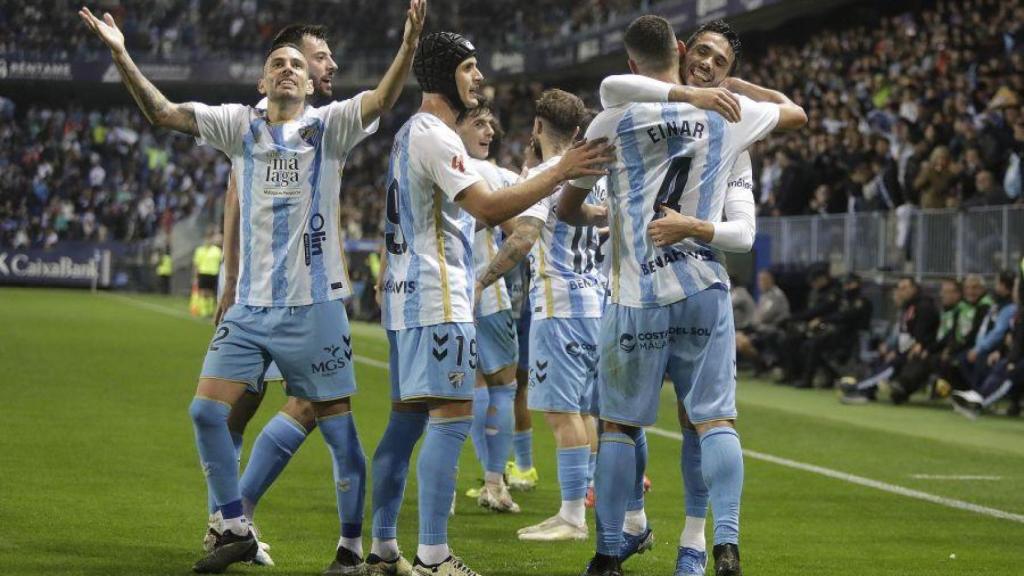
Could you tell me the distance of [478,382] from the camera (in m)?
9.17

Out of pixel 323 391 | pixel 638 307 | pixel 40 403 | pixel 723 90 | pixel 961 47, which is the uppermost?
pixel 961 47

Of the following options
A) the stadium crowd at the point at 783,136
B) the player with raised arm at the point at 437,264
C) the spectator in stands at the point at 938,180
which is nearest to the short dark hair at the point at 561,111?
the player with raised arm at the point at 437,264

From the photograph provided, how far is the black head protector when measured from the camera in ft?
19.9

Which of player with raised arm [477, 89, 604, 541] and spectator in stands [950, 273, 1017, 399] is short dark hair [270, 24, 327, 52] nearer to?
player with raised arm [477, 89, 604, 541]

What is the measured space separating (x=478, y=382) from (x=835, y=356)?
11314 mm

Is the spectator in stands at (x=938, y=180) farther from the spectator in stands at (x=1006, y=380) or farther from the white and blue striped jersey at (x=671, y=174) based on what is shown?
the white and blue striped jersey at (x=671, y=174)

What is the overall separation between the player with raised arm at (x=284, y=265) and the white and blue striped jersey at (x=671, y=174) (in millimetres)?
1019

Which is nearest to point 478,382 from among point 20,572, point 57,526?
point 57,526

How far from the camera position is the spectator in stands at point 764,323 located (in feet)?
67.7

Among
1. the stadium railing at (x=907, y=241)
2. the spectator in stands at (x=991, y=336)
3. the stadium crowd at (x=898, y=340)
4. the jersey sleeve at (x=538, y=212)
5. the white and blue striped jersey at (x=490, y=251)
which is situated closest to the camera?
the jersey sleeve at (x=538, y=212)

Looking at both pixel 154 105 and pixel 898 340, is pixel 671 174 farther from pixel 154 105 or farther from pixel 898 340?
pixel 898 340

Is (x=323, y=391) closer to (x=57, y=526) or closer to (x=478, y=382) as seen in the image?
(x=57, y=526)

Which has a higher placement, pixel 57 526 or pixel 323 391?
pixel 323 391

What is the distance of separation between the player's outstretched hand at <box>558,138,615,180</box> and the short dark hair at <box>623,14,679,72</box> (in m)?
0.41
